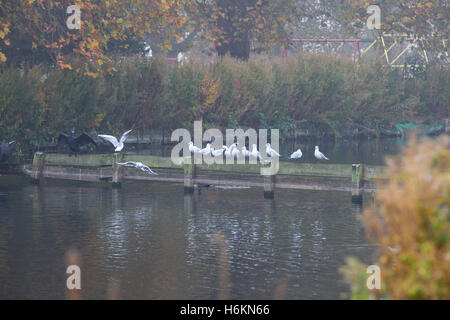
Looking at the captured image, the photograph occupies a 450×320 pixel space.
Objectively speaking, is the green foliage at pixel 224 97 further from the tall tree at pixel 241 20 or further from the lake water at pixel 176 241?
the lake water at pixel 176 241

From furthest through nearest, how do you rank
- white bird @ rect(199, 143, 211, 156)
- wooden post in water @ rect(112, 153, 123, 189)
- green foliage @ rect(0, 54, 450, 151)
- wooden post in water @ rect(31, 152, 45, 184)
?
1. green foliage @ rect(0, 54, 450, 151)
2. white bird @ rect(199, 143, 211, 156)
3. wooden post in water @ rect(31, 152, 45, 184)
4. wooden post in water @ rect(112, 153, 123, 189)

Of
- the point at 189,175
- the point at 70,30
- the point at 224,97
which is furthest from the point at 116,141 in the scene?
the point at 224,97

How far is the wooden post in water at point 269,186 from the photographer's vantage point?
848 inches

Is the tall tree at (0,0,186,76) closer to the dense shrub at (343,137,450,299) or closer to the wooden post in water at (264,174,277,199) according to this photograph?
the wooden post in water at (264,174,277,199)

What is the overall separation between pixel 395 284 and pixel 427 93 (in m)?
43.4

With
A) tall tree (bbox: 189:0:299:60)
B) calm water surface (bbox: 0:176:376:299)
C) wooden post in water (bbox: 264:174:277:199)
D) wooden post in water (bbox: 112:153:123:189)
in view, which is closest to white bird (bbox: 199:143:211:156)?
calm water surface (bbox: 0:176:376:299)

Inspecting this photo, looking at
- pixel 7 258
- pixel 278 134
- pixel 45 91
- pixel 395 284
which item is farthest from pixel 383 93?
pixel 395 284

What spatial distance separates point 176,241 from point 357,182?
19.5ft

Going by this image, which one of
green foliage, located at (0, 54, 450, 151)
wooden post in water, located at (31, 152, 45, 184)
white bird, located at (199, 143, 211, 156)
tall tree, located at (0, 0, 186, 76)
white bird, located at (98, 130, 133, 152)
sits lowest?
wooden post in water, located at (31, 152, 45, 184)

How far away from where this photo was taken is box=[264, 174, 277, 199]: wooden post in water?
70.6ft

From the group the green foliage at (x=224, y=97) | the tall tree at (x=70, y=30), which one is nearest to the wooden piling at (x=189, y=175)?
the green foliage at (x=224, y=97)

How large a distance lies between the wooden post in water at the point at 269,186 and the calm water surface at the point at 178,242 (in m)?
0.25

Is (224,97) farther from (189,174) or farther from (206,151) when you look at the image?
(189,174)
